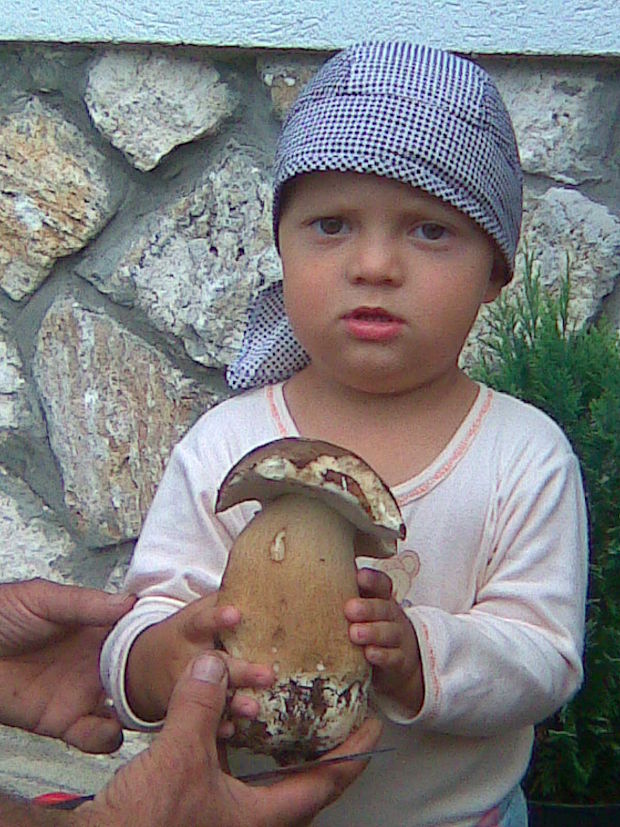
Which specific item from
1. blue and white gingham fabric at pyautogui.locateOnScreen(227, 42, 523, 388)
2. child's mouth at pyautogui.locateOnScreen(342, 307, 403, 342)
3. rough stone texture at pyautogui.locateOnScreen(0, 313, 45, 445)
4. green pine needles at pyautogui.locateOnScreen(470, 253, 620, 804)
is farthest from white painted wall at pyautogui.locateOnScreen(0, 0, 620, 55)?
child's mouth at pyautogui.locateOnScreen(342, 307, 403, 342)

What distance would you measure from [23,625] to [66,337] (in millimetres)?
1043

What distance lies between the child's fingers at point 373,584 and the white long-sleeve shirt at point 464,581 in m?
0.06

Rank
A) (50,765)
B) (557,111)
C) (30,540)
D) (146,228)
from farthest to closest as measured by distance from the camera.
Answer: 1. (30,540)
2. (50,765)
3. (146,228)
4. (557,111)

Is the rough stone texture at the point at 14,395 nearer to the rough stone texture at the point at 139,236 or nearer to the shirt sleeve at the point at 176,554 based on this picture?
the rough stone texture at the point at 139,236

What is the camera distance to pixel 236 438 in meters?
1.57

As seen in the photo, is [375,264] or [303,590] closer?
[303,590]

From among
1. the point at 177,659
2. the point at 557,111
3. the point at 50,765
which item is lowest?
the point at 50,765

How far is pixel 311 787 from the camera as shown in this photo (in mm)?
1306

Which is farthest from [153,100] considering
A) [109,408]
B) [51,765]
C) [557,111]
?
[51,765]

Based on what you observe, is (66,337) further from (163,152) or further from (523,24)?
(523,24)

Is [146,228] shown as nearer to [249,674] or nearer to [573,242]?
[573,242]

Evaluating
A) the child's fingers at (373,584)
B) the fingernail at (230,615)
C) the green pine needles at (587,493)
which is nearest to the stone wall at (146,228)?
the green pine needles at (587,493)

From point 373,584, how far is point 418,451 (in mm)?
236

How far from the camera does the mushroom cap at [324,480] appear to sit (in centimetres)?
121
